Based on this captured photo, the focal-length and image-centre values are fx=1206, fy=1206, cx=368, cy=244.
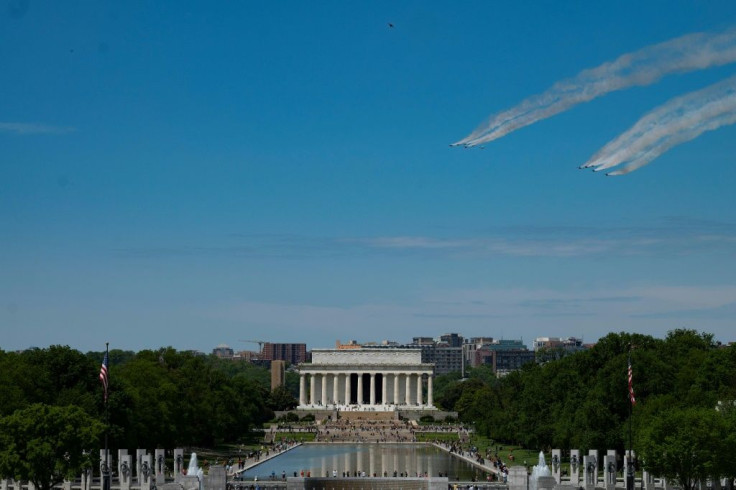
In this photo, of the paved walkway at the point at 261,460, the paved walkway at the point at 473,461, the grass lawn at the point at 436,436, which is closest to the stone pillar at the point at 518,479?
the paved walkway at the point at 473,461

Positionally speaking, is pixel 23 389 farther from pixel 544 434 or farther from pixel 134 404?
pixel 544 434

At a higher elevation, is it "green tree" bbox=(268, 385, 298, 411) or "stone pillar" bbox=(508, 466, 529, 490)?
"green tree" bbox=(268, 385, 298, 411)

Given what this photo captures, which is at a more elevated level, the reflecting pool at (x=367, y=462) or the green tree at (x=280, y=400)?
the green tree at (x=280, y=400)

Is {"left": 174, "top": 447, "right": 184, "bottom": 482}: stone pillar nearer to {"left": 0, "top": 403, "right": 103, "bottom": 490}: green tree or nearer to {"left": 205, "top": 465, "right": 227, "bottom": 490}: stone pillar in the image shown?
{"left": 0, "top": 403, "right": 103, "bottom": 490}: green tree

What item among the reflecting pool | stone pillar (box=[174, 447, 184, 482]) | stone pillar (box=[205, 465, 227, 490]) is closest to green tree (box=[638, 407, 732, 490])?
the reflecting pool

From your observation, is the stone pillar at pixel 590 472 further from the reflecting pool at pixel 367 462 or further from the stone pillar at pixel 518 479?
the reflecting pool at pixel 367 462

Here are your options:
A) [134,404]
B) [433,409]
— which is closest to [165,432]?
[134,404]

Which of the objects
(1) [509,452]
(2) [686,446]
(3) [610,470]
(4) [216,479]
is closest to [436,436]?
(1) [509,452]
